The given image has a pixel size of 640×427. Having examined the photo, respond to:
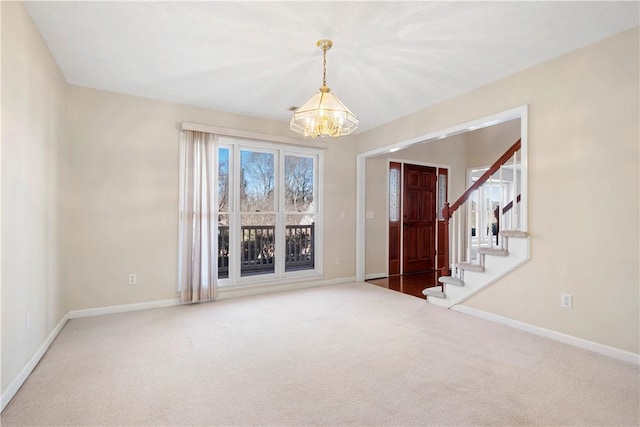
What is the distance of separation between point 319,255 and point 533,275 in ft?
9.89

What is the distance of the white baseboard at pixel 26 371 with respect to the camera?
1935 mm

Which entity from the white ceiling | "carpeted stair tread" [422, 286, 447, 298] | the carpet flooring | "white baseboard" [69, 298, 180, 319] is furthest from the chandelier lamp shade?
"white baseboard" [69, 298, 180, 319]

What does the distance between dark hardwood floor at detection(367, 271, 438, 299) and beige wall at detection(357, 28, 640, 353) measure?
160cm

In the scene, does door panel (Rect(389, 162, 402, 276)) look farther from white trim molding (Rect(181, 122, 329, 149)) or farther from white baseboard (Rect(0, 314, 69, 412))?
white baseboard (Rect(0, 314, 69, 412))

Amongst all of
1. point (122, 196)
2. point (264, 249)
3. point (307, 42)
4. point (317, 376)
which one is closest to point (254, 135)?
point (264, 249)

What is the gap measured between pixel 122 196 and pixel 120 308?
134 cm

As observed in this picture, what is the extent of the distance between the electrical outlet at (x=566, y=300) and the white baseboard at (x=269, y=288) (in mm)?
3145

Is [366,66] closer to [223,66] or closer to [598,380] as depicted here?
[223,66]

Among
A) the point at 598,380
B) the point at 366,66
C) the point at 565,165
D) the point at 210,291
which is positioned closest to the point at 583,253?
the point at 565,165

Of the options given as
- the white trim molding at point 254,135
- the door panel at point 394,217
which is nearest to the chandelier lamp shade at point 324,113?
the white trim molding at point 254,135

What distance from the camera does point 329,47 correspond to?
2.71 m

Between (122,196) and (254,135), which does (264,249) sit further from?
(122,196)

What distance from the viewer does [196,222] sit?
4.16 meters

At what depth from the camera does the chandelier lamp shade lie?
2688 mm
